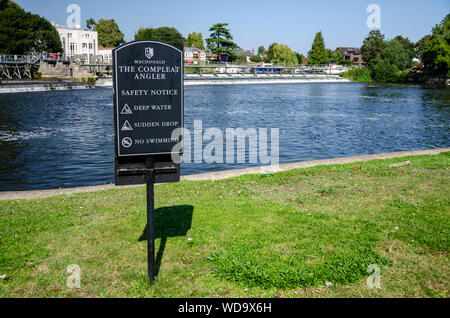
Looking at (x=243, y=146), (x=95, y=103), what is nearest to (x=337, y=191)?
(x=243, y=146)

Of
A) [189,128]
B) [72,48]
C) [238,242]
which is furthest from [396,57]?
[238,242]

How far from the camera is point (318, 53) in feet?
517

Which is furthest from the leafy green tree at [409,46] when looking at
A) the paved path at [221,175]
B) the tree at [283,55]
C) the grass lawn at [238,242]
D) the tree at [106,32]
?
the grass lawn at [238,242]

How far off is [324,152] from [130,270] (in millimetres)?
17723

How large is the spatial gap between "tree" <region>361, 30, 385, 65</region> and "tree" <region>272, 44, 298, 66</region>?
2791 centimetres

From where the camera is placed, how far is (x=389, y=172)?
1167cm

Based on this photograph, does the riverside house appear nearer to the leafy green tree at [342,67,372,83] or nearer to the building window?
the leafy green tree at [342,67,372,83]

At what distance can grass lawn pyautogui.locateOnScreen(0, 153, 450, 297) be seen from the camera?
5191 millimetres

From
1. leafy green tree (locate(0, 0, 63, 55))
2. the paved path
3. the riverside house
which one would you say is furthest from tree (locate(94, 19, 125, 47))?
the paved path

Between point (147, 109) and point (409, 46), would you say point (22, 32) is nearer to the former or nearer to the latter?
point (147, 109)

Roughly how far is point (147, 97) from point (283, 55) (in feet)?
540
